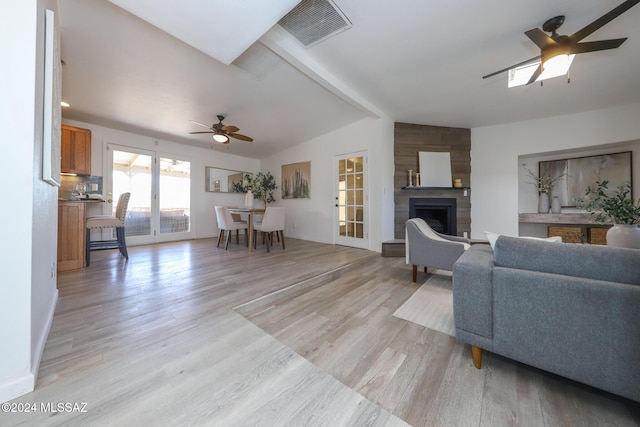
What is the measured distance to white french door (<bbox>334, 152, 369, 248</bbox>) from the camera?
4391 millimetres

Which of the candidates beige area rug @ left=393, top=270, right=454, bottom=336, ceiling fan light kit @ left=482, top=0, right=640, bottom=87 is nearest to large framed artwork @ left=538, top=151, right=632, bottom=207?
ceiling fan light kit @ left=482, top=0, right=640, bottom=87

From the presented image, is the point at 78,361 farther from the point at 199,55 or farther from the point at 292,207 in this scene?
the point at 292,207

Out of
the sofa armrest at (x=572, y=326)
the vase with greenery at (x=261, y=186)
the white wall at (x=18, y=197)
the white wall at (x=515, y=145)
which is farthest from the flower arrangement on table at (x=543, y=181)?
the white wall at (x=18, y=197)

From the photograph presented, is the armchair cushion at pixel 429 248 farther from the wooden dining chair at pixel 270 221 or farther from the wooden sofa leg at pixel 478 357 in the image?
the wooden dining chair at pixel 270 221

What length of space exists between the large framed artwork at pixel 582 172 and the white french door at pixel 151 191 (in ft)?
25.0

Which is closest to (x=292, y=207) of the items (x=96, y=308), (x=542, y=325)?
(x=96, y=308)

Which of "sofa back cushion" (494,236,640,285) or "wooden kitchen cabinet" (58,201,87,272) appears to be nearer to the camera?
"sofa back cushion" (494,236,640,285)

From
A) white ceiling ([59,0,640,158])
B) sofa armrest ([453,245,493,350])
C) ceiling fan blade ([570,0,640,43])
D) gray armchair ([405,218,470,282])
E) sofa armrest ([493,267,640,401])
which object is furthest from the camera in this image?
gray armchair ([405,218,470,282])

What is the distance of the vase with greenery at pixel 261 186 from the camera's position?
5.76 m

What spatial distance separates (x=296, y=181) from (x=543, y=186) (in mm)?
5072

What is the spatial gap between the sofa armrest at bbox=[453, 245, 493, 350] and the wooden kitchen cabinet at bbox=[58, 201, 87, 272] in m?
4.14

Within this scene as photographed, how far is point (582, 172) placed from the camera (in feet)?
12.7

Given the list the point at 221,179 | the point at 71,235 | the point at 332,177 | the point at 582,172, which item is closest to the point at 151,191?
the point at 221,179

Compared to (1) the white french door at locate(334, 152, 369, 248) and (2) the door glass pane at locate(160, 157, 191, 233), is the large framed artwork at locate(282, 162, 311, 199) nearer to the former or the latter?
(1) the white french door at locate(334, 152, 369, 248)
